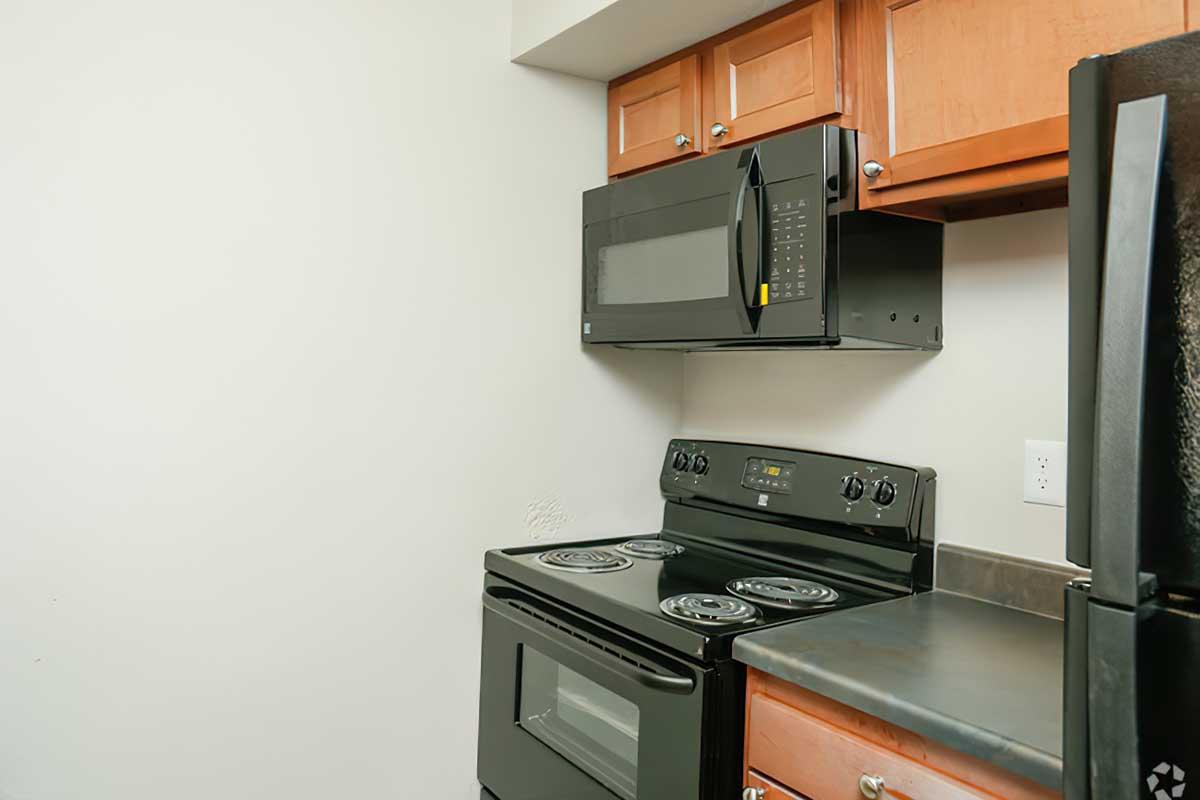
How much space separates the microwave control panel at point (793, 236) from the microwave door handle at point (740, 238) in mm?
47

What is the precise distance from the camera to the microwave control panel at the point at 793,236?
1482mm

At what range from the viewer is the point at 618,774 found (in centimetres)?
152

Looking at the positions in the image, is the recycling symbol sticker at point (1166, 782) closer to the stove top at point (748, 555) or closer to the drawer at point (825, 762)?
the drawer at point (825, 762)

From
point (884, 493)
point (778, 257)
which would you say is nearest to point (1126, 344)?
point (778, 257)

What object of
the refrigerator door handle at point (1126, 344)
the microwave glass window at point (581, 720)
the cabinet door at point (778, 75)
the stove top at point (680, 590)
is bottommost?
the microwave glass window at point (581, 720)

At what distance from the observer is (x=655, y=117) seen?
6.40ft

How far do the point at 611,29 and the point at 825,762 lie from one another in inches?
57.1

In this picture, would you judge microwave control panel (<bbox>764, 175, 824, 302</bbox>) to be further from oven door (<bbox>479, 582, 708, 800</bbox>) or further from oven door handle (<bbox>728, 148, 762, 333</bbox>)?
oven door (<bbox>479, 582, 708, 800</bbox>)

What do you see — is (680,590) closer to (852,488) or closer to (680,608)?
(680,608)

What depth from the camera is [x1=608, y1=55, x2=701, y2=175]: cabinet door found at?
1.83 metres

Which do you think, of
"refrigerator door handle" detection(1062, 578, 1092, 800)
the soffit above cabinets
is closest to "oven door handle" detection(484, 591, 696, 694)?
"refrigerator door handle" detection(1062, 578, 1092, 800)

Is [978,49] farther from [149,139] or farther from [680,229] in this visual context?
[149,139]

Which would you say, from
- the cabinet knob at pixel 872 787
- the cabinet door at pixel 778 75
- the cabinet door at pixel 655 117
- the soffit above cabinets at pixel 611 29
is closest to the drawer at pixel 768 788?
the cabinet knob at pixel 872 787

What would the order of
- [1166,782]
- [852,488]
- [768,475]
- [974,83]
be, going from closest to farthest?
[1166,782] → [974,83] → [852,488] → [768,475]
